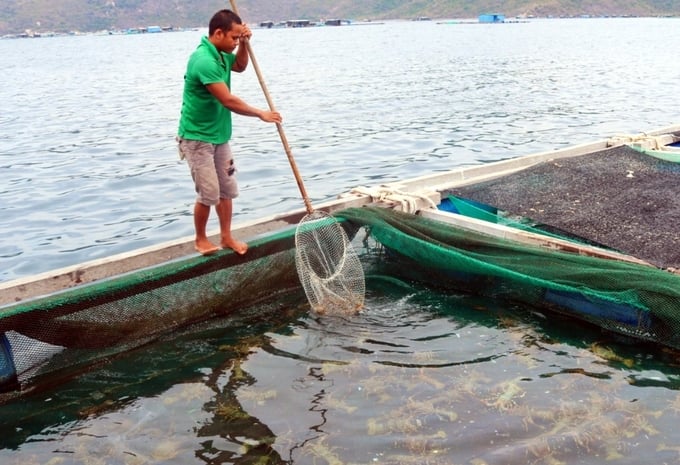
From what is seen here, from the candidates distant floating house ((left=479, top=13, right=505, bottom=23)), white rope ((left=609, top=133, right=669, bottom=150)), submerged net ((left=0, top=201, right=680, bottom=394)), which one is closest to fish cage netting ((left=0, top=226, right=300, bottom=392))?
submerged net ((left=0, top=201, right=680, bottom=394))

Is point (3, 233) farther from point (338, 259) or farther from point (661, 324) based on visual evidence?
point (661, 324)

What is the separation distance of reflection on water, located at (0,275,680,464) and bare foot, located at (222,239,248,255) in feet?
2.37

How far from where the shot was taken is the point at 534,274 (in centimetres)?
521

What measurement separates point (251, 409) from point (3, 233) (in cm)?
724

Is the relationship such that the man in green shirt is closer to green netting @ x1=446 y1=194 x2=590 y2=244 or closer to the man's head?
the man's head

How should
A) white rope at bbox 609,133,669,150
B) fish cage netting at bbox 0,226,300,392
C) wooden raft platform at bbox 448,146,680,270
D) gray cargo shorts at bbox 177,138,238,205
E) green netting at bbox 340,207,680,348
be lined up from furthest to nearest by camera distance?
white rope at bbox 609,133,669,150, wooden raft platform at bbox 448,146,680,270, gray cargo shorts at bbox 177,138,238,205, green netting at bbox 340,207,680,348, fish cage netting at bbox 0,226,300,392

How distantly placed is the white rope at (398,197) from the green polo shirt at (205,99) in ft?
6.30

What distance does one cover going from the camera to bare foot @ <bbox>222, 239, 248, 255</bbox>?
5555mm

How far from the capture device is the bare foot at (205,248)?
5.43m

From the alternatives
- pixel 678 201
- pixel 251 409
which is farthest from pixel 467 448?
pixel 678 201

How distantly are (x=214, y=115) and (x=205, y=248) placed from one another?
115 centimetres

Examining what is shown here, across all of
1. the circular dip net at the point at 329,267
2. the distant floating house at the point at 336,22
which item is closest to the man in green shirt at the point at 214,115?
the circular dip net at the point at 329,267

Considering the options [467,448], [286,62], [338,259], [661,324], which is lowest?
[467,448]

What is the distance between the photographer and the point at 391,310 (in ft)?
19.6
